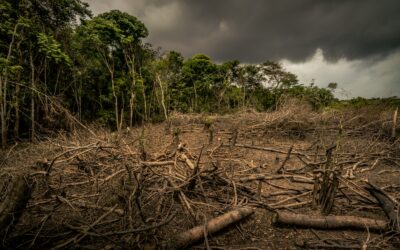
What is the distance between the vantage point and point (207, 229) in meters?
2.92

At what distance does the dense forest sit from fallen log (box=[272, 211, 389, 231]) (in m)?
3.84

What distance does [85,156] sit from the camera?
4582 mm

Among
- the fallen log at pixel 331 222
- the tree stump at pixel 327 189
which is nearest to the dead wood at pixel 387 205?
the fallen log at pixel 331 222

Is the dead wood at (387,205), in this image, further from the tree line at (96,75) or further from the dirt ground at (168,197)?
the tree line at (96,75)

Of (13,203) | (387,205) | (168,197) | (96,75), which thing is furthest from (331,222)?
(96,75)

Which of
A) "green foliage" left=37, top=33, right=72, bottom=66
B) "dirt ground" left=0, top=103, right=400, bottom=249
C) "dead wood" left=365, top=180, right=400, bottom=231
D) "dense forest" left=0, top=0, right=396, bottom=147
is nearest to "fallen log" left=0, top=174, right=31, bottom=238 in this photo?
"dirt ground" left=0, top=103, right=400, bottom=249

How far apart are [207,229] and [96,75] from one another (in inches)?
592

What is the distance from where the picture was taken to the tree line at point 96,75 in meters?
8.26

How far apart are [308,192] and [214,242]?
2267mm

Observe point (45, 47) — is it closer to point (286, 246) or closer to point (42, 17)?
point (42, 17)

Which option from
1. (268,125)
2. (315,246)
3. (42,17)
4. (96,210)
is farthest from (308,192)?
(42,17)

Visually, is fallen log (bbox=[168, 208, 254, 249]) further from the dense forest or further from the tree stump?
the dense forest

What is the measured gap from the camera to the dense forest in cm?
822

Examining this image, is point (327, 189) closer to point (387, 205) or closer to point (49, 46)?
point (387, 205)
